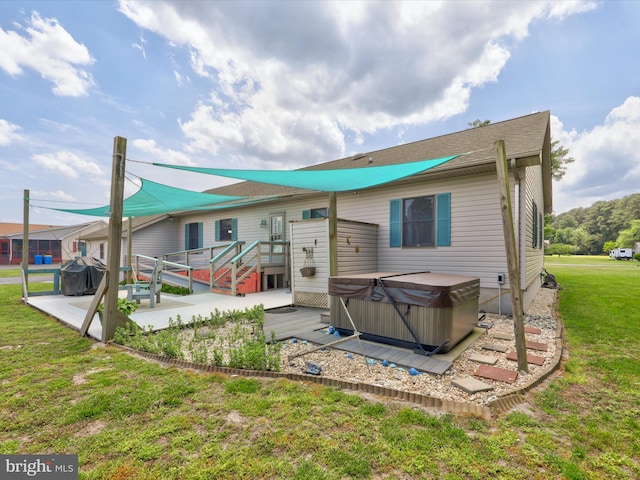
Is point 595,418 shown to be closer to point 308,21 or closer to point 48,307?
point 308,21

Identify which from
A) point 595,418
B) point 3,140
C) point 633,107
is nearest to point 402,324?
point 595,418

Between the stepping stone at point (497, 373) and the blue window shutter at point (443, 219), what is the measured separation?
421 centimetres

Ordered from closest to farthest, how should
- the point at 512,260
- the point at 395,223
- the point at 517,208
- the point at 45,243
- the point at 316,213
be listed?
the point at 512,260
the point at 517,208
the point at 395,223
the point at 316,213
the point at 45,243

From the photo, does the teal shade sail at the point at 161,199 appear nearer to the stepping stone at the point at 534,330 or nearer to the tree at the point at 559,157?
the stepping stone at the point at 534,330

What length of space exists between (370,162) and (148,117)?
7.33 m

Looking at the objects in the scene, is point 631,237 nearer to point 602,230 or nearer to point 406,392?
point 602,230

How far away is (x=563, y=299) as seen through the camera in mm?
8547

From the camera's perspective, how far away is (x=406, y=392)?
8.85 feet

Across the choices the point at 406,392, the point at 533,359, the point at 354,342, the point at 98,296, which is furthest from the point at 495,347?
the point at 98,296

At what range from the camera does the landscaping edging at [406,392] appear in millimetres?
2469

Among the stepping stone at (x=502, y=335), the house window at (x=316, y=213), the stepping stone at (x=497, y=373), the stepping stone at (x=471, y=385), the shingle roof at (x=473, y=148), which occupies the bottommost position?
the stepping stone at (x=502, y=335)

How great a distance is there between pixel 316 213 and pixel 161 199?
4664 mm

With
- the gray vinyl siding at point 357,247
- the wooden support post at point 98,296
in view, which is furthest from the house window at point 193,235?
the wooden support post at point 98,296

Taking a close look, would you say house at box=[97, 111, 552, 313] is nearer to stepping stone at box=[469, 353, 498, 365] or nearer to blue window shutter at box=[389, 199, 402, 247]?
blue window shutter at box=[389, 199, 402, 247]
